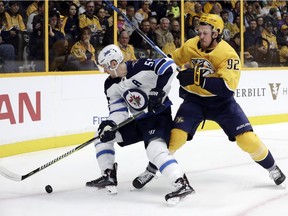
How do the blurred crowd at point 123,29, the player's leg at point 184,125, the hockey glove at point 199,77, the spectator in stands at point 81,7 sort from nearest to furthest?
1. the hockey glove at point 199,77
2. the player's leg at point 184,125
3. the blurred crowd at point 123,29
4. the spectator in stands at point 81,7

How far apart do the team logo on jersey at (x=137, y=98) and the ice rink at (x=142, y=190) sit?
19.0 inches

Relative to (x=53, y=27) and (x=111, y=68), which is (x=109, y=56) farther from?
(x=53, y=27)

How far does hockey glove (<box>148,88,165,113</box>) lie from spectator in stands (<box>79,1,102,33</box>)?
109 inches

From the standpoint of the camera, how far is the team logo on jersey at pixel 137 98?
360cm

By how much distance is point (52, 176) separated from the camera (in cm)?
425

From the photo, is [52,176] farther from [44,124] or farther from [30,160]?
[44,124]

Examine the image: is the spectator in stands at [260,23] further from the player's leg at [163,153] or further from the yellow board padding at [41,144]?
the player's leg at [163,153]

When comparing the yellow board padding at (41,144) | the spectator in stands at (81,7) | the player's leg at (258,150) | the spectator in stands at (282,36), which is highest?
the spectator in stands at (81,7)

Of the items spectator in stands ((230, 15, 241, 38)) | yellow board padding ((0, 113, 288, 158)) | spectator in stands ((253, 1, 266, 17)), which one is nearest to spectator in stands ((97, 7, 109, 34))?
yellow board padding ((0, 113, 288, 158))

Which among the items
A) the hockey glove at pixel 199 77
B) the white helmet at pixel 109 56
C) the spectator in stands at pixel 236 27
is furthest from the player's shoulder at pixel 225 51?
the spectator in stands at pixel 236 27

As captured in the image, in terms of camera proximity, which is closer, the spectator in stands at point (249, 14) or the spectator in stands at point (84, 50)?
the spectator in stands at point (84, 50)

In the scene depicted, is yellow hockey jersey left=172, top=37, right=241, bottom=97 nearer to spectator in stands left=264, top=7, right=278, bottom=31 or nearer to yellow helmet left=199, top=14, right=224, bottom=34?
yellow helmet left=199, top=14, right=224, bottom=34

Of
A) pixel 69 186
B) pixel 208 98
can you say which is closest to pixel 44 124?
pixel 69 186

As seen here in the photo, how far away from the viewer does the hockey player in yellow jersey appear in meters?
3.56
